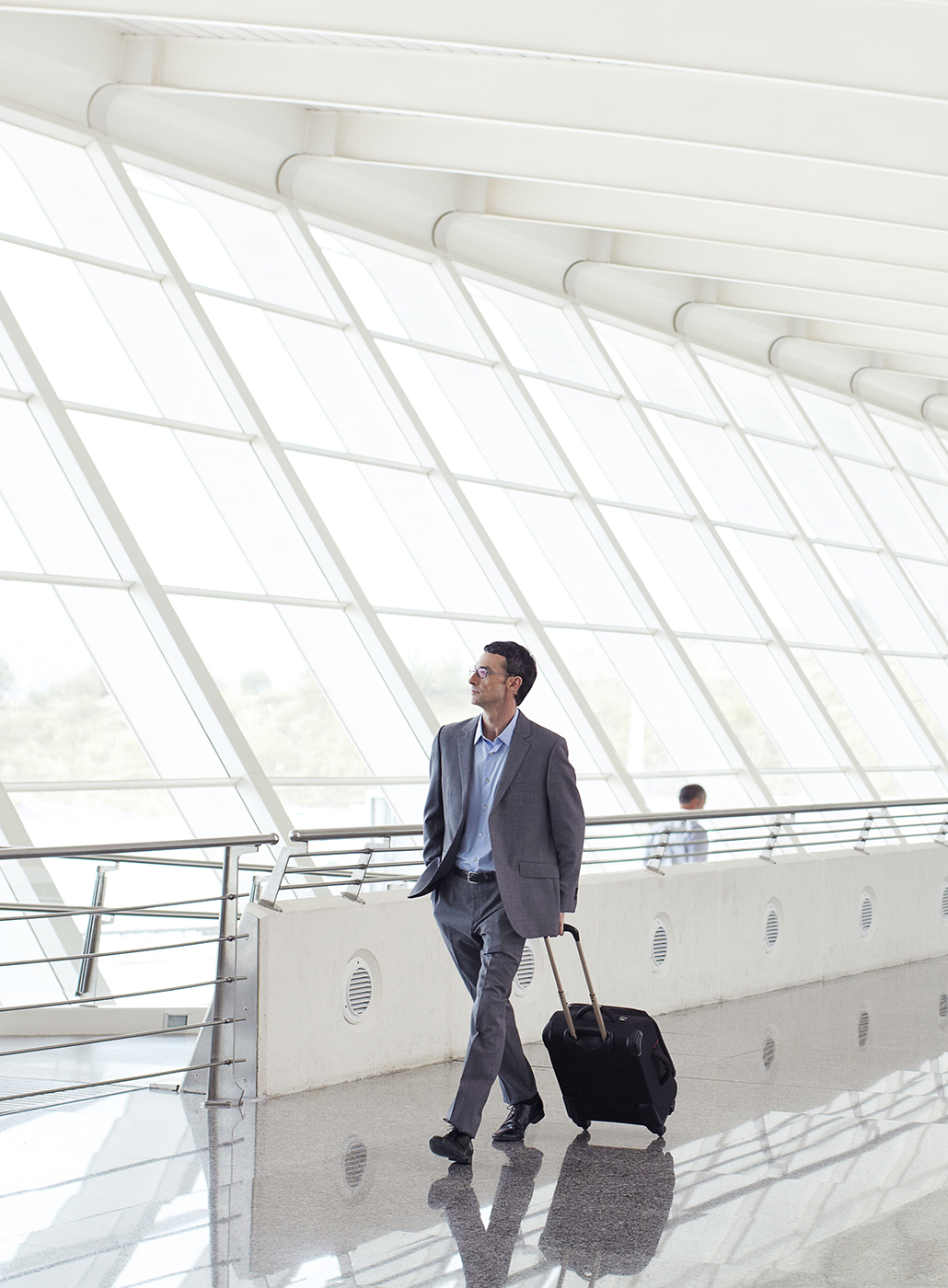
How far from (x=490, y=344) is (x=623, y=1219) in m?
11.3

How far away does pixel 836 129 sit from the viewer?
12.0 m

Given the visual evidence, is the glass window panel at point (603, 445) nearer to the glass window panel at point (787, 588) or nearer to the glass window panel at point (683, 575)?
the glass window panel at point (683, 575)

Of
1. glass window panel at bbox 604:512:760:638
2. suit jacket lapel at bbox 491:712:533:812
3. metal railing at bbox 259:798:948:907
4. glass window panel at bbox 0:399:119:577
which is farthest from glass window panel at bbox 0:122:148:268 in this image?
suit jacket lapel at bbox 491:712:533:812

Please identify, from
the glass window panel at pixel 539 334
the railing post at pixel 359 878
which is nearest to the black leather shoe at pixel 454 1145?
the railing post at pixel 359 878

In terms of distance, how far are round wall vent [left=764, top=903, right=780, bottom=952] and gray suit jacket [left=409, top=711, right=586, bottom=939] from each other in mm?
5110

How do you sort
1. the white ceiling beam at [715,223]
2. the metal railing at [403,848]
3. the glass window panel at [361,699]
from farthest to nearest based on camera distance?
the white ceiling beam at [715,223] < the glass window panel at [361,699] < the metal railing at [403,848]

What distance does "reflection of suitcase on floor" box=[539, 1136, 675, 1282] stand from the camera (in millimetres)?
4484

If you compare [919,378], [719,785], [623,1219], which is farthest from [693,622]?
[623,1219]

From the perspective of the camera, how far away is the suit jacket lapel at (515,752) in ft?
19.3

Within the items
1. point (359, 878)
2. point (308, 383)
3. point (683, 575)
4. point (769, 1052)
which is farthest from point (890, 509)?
point (359, 878)

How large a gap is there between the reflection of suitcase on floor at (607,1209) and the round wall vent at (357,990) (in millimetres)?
1489

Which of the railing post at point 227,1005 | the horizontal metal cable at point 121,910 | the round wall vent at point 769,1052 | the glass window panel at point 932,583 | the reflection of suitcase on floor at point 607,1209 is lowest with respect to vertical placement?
the reflection of suitcase on floor at point 607,1209

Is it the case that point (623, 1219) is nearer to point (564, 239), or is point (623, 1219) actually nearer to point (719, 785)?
point (719, 785)

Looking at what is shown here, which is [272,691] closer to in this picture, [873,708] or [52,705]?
[52,705]
